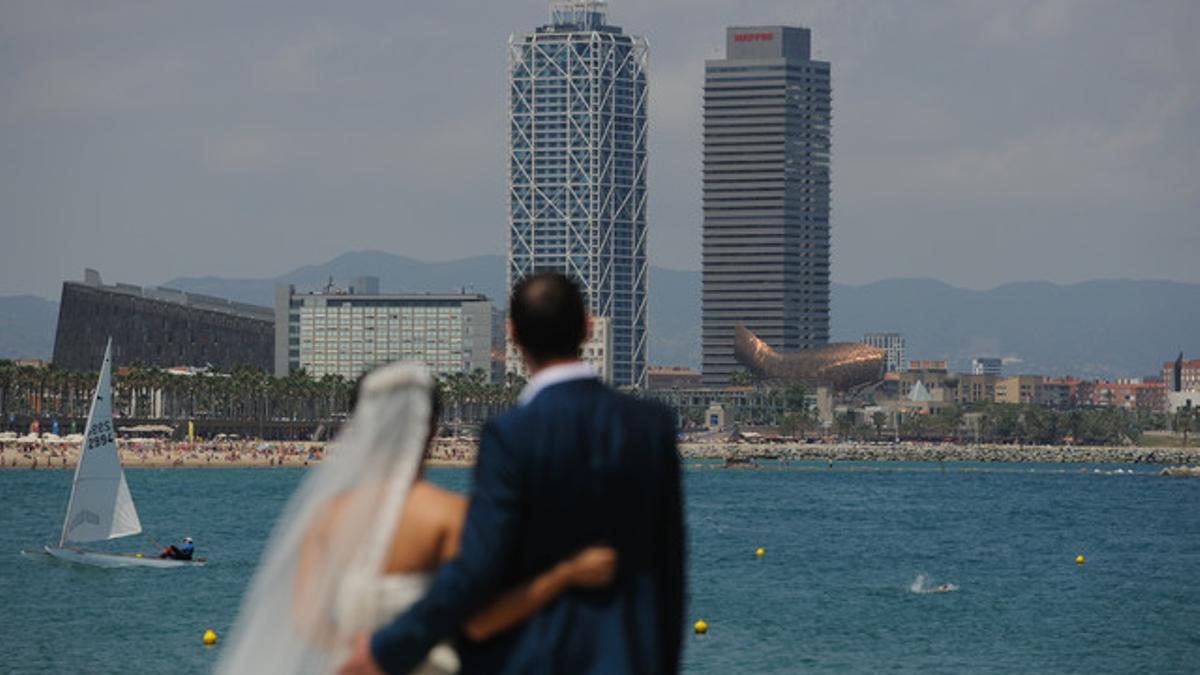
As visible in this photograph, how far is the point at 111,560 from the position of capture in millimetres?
80125

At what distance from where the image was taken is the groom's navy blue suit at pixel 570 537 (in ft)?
20.4

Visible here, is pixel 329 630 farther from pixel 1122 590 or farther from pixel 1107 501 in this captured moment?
pixel 1107 501

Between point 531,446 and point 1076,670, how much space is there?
5176cm

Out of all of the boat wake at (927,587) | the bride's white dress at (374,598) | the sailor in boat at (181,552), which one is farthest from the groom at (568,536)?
the sailor in boat at (181,552)

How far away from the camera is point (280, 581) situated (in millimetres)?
6461

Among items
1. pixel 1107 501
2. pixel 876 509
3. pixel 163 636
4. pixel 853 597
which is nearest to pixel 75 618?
pixel 163 636

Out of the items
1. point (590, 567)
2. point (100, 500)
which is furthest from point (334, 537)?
point (100, 500)

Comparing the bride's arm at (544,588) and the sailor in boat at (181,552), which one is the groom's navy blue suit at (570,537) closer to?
the bride's arm at (544,588)

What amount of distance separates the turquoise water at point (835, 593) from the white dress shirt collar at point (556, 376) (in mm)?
45703

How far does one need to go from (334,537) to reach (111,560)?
76076 mm

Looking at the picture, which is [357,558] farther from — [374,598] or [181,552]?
[181,552]

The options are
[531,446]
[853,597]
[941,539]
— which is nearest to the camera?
[531,446]

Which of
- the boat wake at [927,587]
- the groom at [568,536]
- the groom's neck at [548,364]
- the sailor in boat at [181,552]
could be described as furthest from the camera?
the sailor in boat at [181,552]

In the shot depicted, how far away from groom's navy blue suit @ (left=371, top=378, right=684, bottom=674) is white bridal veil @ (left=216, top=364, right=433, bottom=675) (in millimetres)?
269
